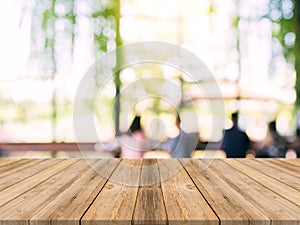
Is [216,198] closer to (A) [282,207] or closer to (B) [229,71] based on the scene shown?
(A) [282,207]

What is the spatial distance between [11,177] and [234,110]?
3110mm

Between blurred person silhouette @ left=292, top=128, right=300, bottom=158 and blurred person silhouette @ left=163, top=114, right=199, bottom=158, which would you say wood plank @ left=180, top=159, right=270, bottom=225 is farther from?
blurred person silhouette @ left=292, top=128, right=300, bottom=158

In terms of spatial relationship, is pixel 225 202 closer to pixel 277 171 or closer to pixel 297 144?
pixel 277 171

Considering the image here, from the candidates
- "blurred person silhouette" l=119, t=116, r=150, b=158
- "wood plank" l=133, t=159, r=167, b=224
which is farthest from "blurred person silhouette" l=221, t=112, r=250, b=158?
"wood plank" l=133, t=159, r=167, b=224

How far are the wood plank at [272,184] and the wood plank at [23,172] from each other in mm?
860

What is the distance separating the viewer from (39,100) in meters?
4.32

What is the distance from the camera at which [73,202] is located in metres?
1.13

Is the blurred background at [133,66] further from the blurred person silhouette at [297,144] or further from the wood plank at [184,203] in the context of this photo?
the wood plank at [184,203]

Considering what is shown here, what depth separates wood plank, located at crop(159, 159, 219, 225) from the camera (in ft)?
3.17

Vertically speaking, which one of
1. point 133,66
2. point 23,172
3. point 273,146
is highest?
point 133,66

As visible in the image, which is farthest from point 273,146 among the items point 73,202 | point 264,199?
point 73,202

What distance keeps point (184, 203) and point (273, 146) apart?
11.3 ft

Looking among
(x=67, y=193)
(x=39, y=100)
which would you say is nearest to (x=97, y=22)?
(x=39, y=100)

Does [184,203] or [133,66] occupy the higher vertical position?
[133,66]
